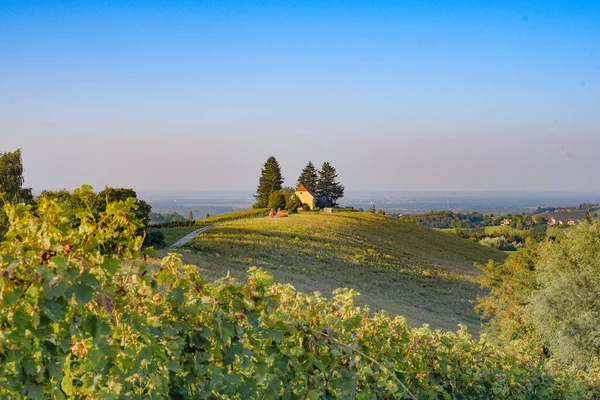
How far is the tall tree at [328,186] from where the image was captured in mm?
78625

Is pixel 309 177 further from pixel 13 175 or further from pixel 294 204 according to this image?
pixel 13 175

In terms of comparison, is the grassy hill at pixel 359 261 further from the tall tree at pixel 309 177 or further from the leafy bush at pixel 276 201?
the tall tree at pixel 309 177

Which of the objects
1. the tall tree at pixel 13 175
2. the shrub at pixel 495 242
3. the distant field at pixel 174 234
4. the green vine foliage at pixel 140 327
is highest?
the tall tree at pixel 13 175

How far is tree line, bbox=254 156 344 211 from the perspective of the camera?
62.8 meters

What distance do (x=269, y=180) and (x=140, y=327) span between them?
224 ft

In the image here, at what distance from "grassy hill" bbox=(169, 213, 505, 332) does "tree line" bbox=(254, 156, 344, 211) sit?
997 centimetres

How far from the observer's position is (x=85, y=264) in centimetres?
225

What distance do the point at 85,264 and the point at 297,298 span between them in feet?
5.93

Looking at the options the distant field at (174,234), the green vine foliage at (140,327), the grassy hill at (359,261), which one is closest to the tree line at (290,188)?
the grassy hill at (359,261)

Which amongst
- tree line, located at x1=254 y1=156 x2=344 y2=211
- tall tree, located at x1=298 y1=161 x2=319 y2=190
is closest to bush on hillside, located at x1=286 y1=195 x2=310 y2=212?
tree line, located at x1=254 y1=156 x2=344 y2=211

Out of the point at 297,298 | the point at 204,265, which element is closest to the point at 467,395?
the point at 297,298

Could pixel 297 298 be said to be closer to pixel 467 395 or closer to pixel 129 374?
pixel 129 374

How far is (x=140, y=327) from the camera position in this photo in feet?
7.77

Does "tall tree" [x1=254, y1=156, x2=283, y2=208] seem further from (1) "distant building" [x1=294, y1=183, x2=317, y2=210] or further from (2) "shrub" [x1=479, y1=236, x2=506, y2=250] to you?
(2) "shrub" [x1=479, y1=236, x2=506, y2=250]
